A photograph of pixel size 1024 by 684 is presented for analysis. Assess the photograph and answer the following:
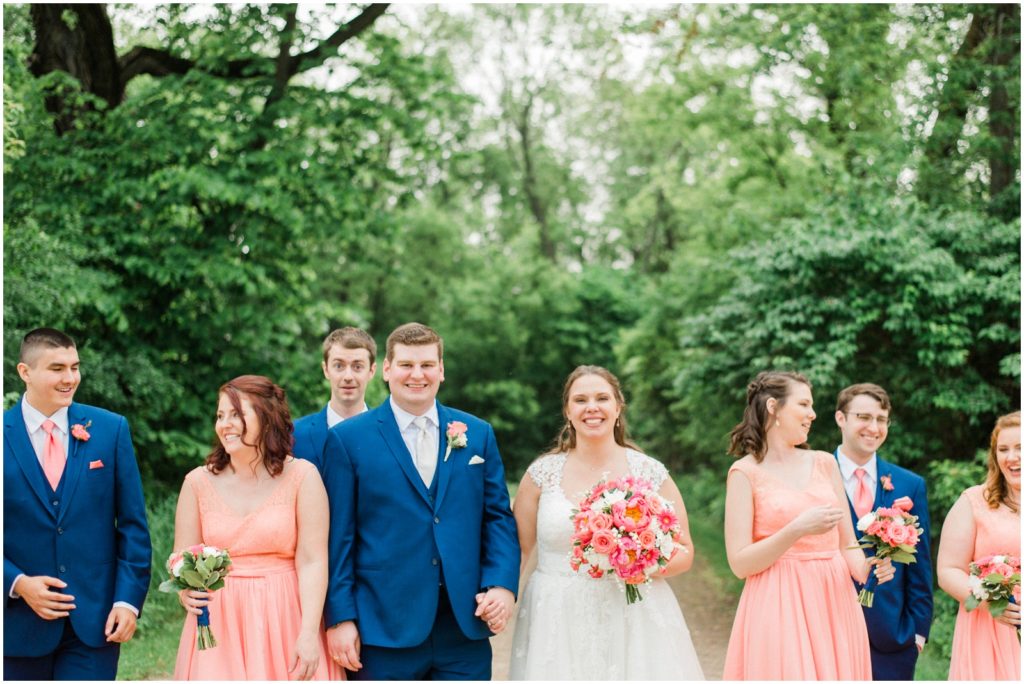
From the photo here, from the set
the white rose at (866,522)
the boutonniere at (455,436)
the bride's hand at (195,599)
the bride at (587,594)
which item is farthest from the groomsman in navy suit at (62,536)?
the white rose at (866,522)

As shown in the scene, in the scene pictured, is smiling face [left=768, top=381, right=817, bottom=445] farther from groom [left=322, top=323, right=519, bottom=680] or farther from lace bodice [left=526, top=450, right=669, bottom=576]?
groom [left=322, top=323, right=519, bottom=680]

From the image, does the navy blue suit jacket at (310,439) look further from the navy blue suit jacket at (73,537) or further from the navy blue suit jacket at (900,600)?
the navy blue suit jacket at (900,600)

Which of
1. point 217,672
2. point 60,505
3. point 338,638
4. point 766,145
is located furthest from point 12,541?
point 766,145

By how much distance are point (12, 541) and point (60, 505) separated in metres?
0.26

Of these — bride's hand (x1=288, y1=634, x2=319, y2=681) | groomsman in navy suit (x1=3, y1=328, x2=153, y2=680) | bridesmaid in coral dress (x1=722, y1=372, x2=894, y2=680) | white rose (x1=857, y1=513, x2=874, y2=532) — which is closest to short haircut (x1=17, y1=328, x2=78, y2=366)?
groomsman in navy suit (x1=3, y1=328, x2=153, y2=680)

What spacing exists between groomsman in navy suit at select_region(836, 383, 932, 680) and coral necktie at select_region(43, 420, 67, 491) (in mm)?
4161

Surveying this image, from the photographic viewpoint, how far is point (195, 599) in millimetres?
4195

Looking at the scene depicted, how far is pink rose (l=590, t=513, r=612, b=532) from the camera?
450 cm

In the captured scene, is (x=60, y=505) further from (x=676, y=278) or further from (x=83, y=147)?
(x=676, y=278)

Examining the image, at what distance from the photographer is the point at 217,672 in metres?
4.39

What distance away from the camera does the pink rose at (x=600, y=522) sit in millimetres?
4504

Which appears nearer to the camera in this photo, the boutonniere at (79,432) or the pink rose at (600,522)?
the pink rose at (600,522)

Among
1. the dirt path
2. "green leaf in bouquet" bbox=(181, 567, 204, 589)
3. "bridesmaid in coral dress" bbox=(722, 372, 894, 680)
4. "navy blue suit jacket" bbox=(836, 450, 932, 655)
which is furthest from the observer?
the dirt path

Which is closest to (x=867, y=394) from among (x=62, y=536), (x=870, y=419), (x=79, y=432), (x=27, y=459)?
(x=870, y=419)
